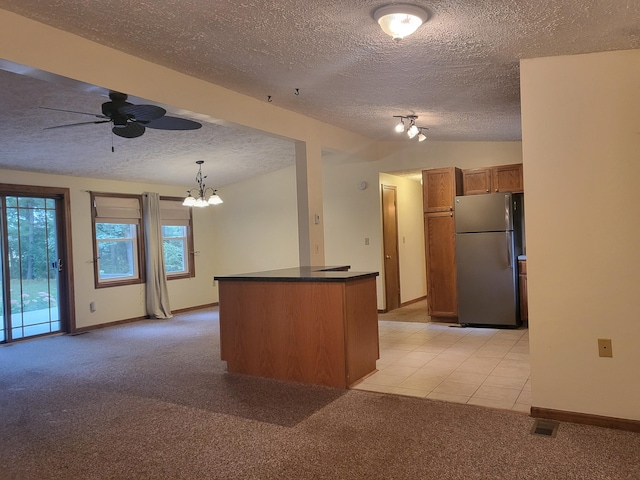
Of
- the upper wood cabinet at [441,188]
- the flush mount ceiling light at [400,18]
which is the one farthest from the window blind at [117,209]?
the flush mount ceiling light at [400,18]

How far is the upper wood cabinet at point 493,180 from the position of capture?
19.6ft

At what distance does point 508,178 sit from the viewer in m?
6.02

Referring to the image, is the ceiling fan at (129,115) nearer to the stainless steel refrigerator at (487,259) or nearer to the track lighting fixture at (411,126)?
the track lighting fixture at (411,126)

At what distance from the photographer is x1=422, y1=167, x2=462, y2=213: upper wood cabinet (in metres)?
6.26

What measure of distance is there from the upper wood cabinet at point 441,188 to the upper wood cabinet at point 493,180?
0.41 feet

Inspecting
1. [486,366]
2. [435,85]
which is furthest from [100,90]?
[486,366]

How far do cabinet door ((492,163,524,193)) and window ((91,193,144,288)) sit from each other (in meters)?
5.19

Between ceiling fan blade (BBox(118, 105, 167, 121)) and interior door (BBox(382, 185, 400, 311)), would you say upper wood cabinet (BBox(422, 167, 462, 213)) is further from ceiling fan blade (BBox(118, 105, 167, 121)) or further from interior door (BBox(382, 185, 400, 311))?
ceiling fan blade (BBox(118, 105, 167, 121))

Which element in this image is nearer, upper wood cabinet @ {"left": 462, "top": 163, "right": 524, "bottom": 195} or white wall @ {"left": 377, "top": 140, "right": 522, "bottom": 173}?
upper wood cabinet @ {"left": 462, "top": 163, "right": 524, "bottom": 195}

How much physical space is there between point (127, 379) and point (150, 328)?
2665 mm

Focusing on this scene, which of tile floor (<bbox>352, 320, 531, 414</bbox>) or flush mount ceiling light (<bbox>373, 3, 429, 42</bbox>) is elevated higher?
flush mount ceiling light (<bbox>373, 3, 429, 42</bbox>)

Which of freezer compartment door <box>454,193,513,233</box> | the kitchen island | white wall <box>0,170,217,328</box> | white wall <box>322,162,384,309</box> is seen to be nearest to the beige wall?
white wall <box>322,162,384,309</box>

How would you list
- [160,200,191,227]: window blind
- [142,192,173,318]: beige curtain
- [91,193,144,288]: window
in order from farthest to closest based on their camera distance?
[160,200,191,227]: window blind, [142,192,173,318]: beige curtain, [91,193,144,288]: window

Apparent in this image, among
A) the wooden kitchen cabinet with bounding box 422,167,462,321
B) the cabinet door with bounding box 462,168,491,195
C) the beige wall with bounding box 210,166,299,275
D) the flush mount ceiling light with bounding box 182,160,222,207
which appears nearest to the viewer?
the cabinet door with bounding box 462,168,491,195
